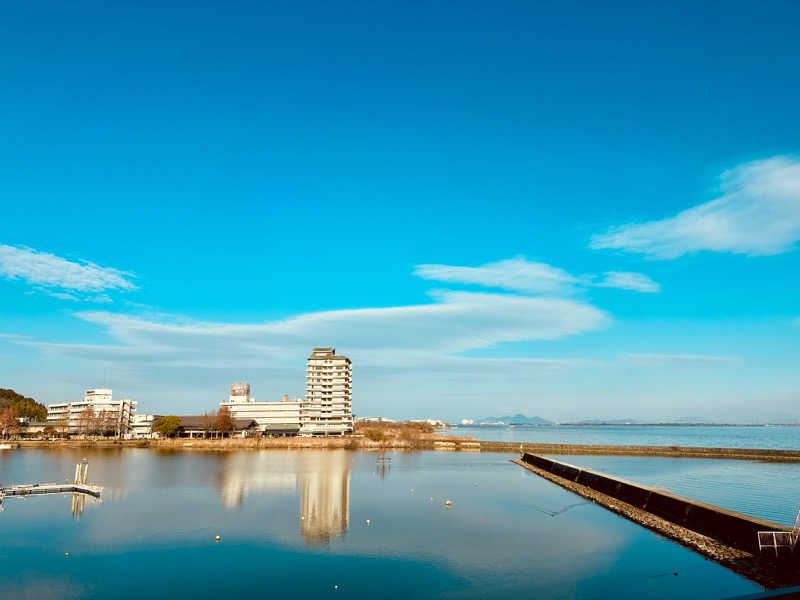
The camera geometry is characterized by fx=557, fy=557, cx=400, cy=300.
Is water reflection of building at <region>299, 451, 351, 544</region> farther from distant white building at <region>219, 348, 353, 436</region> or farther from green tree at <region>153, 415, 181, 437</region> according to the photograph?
green tree at <region>153, 415, 181, 437</region>

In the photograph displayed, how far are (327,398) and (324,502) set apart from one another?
326ft

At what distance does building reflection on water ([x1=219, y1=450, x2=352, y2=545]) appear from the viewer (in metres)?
36.1

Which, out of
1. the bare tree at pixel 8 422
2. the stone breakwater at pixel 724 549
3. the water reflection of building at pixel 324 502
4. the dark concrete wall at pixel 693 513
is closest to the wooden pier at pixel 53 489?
the water reflection of building at pixel 324 502

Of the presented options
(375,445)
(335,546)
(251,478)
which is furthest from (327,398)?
(335,546)

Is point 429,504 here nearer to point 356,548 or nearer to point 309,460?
point 356,548

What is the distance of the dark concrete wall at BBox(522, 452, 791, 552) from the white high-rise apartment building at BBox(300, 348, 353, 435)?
92710 mm

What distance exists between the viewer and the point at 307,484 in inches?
2163

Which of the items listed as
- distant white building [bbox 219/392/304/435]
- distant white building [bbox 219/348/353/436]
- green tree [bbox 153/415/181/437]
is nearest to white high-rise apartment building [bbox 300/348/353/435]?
distant white building [bbox 219/348/353/436]

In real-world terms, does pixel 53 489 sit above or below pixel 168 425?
below

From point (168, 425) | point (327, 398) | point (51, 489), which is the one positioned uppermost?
point (327, 398)

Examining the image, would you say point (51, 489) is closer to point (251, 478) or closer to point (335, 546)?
point (251, 478)

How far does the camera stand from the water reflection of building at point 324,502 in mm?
34062

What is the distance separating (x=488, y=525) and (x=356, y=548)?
1051 centimetres

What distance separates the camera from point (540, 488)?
5647 centimetres
